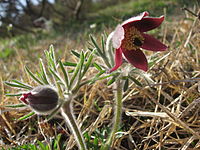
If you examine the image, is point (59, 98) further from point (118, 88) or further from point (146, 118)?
point (146, 118)

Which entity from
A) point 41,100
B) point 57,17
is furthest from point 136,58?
point 57,17

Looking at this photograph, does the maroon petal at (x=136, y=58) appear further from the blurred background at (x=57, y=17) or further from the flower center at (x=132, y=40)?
the blurred background at (x=57, y=17)

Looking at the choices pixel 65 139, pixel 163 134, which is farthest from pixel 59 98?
pixel 163 134

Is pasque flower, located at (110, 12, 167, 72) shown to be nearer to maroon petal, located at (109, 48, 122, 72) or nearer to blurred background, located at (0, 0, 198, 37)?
maroon petal, located at (109, 48, 122, 72)

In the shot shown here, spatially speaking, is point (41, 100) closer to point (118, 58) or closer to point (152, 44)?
point (118, 58)

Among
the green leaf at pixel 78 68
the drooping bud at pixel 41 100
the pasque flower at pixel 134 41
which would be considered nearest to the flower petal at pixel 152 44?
the pasque flower at pixel 134 41
